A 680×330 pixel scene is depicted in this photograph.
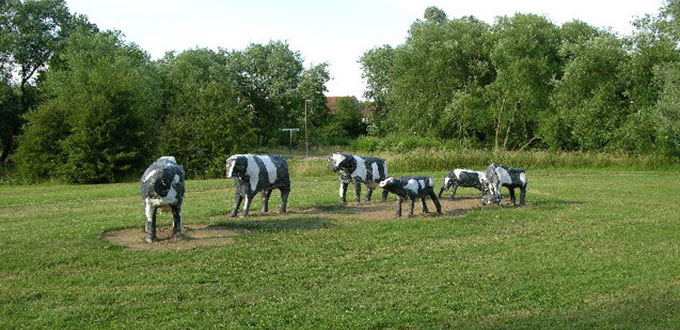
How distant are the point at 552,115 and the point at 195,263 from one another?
1330 inches

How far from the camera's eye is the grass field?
7.44 m

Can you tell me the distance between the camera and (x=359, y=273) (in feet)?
31.5

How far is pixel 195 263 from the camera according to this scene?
1009 centimetres

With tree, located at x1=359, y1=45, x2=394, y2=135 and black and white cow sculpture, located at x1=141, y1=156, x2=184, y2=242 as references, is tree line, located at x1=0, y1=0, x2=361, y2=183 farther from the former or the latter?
black and white cow sculpture, located at x1=141, y1=156, x2=184, y2=242

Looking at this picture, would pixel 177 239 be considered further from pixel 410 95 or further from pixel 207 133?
pixel 410 95

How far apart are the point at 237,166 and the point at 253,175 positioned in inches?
19.8

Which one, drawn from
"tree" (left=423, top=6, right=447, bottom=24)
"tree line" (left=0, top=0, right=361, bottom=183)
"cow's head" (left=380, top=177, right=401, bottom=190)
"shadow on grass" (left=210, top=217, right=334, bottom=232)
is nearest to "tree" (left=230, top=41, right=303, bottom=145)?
"tree line" (left=0, top=0, right=361, bottom=183)

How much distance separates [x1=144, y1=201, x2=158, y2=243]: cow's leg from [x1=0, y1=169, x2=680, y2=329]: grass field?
82 centimetres

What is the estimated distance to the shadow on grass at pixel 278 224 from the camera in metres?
13.2

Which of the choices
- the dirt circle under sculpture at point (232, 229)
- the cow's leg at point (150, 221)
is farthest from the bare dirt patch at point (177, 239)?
the cow's leg at point (150, 221)

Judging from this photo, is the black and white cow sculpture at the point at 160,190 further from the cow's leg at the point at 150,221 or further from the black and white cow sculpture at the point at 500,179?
the black and white cow sculpture at the point at 500,179

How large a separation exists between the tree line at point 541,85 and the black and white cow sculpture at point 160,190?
24.1 metres

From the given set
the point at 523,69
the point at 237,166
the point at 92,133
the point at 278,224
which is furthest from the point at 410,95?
the point at 278,224

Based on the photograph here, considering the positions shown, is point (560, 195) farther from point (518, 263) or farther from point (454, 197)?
point (518, 263)
